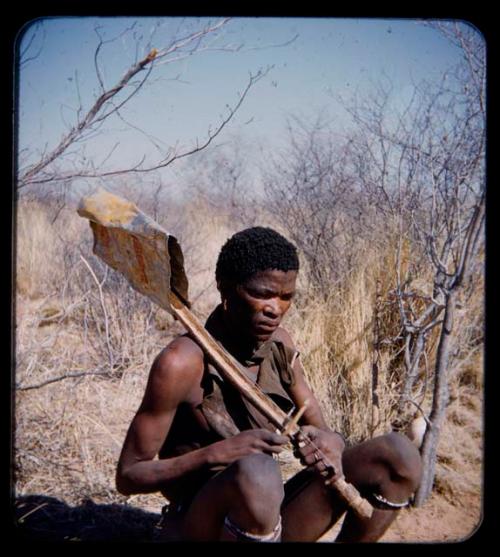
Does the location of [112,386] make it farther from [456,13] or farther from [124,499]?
[456,13]

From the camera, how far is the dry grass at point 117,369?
11.1 ft

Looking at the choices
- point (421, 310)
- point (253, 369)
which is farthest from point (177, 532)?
point (421, 310)

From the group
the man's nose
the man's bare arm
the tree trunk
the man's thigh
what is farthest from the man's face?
the tree trunk

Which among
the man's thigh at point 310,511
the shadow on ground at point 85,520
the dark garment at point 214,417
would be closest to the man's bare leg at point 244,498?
the dark garment at point 214,417

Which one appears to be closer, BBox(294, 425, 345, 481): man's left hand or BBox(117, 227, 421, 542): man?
BBox(117, 227, 421, 542): man

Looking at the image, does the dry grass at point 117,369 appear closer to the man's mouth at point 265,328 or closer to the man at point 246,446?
the man at point 246,446

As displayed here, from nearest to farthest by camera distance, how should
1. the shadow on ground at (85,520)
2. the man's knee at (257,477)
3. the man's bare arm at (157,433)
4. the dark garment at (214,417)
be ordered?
the man's knee at (257,477) → the man's bare arm at (157,433) → the dark garment at (214,417) → the shadow on ground at (85,520)

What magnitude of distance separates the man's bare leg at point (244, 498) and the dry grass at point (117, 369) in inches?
44.1

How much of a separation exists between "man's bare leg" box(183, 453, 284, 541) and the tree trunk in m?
1.34

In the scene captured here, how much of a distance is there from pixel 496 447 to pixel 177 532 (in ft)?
3.90

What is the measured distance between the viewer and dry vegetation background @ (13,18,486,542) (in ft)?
10.5

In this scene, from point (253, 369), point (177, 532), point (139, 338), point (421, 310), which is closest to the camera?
point (177, 532)

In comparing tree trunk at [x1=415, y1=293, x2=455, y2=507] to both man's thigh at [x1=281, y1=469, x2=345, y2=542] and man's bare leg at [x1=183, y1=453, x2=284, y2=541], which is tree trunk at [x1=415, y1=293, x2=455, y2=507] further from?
man's bare leg at [x1=183, y1=453, x2=284, y2=541]

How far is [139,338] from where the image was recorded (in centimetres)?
507
